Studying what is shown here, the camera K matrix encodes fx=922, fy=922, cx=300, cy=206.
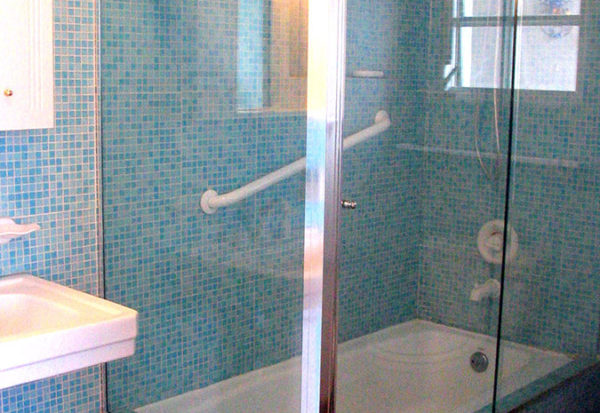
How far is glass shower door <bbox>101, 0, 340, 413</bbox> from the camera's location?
223 centimetres

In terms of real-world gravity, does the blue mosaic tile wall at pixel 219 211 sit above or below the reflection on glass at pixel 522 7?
below


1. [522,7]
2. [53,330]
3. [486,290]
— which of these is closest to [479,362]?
[486,290]

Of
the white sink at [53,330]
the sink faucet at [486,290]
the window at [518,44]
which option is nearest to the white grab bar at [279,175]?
the window at [518,44]

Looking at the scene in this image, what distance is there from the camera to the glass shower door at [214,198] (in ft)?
7.33

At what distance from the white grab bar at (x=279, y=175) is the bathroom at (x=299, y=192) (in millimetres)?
14

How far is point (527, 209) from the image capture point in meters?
2.74

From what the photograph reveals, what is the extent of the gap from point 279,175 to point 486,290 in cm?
75

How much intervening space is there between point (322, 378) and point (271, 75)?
75cm

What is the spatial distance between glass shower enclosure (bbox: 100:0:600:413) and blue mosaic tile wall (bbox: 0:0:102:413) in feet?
0.18

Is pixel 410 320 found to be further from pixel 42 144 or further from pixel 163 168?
pixel 42 144

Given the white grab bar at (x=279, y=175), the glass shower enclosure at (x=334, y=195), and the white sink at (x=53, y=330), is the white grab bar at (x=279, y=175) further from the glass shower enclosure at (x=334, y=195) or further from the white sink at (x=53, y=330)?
the white sink at (x=53, y=330)

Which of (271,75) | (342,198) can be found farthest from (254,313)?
(271,75)

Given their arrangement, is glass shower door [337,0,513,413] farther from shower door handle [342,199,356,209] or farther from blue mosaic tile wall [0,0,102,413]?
blue mosaic tile wall [0,0,102,413]

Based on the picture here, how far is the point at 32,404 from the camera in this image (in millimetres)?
2609
